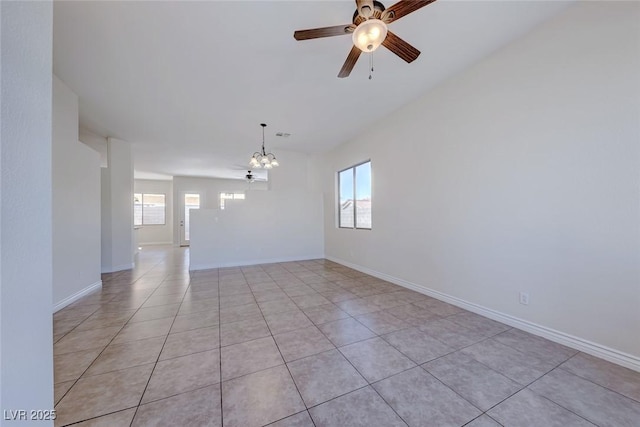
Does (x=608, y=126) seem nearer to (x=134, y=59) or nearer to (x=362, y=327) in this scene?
(x=362, y=327)

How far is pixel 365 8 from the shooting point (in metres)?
1.62

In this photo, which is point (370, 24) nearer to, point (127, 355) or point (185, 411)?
point (185, 411)

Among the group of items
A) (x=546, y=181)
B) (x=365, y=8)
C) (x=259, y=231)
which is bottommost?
(x=259, y=231)

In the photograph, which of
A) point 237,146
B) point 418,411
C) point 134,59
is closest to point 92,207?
point 134,59

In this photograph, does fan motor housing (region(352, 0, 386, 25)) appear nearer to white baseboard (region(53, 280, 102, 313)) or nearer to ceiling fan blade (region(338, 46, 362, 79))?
ceiling fan blade (region(338, 46, 362, 79))

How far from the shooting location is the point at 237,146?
5734mm

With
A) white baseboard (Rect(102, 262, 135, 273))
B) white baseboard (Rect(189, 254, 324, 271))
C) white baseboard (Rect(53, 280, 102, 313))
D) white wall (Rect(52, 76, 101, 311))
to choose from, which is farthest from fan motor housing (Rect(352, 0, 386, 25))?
white baseboard (Rect(102, 262, 135, 273))

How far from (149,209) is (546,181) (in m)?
12.3

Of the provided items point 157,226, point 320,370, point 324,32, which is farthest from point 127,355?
point 157,226

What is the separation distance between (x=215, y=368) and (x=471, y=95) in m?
3.88

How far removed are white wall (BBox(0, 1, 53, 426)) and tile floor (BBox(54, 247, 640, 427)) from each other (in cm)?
92

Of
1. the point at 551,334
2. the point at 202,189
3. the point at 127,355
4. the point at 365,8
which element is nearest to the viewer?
the point at 365,8

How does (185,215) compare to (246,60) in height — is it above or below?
below

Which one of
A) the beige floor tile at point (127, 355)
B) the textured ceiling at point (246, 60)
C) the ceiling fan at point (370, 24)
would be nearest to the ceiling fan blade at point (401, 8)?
the ceiling fan at point (370, 24)
